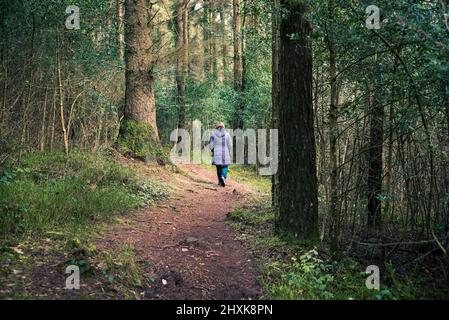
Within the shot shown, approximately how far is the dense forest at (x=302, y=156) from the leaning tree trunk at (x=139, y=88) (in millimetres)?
527

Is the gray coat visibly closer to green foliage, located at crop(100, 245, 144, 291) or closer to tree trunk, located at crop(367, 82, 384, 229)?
tree trunk, located at crop(367, 82, 384, 229)

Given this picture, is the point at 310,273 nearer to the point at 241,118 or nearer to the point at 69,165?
the point at 69,165

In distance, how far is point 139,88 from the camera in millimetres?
11477

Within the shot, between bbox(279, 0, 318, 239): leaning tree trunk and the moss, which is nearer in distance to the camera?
bbox(279, 0, 318, 239): leaning tree trunk

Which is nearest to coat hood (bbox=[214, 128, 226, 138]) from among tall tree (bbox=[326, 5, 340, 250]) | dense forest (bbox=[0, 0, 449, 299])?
dense forest (bbox=[0, 0, 449, 299])

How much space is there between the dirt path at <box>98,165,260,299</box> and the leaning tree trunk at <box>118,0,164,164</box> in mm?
2793

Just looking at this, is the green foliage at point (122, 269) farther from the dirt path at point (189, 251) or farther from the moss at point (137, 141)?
the moss at point (137, 141)

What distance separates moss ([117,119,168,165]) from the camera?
36.3ft

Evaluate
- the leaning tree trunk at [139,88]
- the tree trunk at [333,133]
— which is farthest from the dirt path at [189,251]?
the leaning tree trunk at [139,88]

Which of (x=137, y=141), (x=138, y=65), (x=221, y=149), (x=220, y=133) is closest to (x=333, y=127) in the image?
(x=221, y=149)

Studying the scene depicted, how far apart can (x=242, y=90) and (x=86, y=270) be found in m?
18.1

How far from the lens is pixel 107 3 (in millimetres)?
11086

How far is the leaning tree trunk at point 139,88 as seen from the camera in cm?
1127
